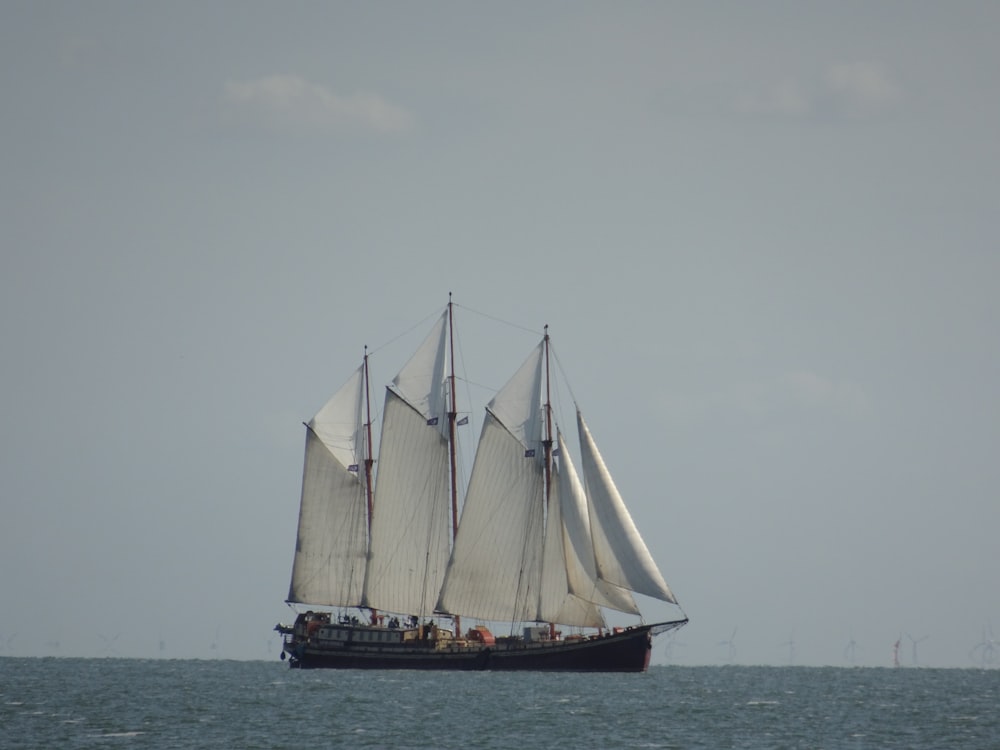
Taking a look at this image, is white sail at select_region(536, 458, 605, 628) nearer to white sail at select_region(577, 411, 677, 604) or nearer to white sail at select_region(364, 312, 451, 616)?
white sail at select_region(577, 411, 677, 604)

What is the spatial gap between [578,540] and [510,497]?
677 cm

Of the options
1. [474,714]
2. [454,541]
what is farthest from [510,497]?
[474,714]

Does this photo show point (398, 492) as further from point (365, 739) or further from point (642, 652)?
point (365, 739)

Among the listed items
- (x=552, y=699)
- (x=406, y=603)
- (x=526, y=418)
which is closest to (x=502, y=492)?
(x=526, y=418)

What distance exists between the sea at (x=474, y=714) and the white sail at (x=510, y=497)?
835cm

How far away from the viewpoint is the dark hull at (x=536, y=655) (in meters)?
134

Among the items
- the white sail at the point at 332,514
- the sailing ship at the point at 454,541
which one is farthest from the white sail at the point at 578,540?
the white sail at the point at 332,514

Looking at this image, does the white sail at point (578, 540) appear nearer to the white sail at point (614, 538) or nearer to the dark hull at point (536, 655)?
the white sail at point (614, 538)

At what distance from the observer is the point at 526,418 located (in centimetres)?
13212

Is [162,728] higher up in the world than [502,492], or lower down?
lower down

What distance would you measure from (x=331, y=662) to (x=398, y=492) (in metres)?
17.5

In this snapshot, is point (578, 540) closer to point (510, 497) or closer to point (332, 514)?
point (510, 497)

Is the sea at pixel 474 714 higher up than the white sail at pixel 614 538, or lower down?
lower down

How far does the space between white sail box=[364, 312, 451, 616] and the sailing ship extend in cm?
12
